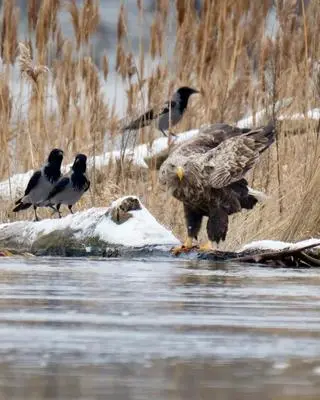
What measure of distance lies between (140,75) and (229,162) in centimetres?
238

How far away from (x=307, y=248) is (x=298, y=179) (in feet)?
6.11

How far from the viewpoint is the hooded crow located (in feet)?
41.1

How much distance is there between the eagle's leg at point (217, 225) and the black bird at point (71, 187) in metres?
1.49

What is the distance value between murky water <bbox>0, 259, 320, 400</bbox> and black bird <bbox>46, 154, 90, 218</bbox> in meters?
3.53

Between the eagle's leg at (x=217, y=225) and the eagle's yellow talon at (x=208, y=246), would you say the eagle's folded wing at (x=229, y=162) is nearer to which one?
the eagle's leg at (x=217, y=225)

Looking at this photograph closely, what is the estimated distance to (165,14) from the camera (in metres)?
13.0

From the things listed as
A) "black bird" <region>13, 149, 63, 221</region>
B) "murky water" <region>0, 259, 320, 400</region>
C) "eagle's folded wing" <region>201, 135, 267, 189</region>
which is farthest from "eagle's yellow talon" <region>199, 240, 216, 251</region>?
"murky water" <region>0, 259, 320, 400</region>

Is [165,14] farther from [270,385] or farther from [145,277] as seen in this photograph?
[270,385]

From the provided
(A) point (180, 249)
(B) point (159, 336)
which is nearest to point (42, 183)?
(A) point (180, 249)

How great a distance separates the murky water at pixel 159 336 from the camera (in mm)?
3619

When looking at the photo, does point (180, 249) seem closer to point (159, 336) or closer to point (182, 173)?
point (182, 173)

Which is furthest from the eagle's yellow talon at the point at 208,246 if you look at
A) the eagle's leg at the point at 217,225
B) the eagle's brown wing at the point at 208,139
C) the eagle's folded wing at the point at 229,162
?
the eagle's brown wing at the point at 208,139

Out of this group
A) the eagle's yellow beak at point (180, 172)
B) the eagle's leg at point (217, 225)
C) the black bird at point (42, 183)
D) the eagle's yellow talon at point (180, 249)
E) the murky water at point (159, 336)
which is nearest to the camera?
the murky water at point (159, 336)

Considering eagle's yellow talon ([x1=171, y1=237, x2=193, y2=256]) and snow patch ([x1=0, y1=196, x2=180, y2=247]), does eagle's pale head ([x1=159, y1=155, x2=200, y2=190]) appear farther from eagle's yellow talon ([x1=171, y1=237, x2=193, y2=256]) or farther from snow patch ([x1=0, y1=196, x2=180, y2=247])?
eagle's yellow talon ([x1=171, y1=237, x2=193, y2=256])
